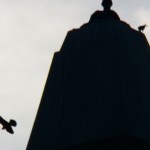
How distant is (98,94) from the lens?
8078 millimetres

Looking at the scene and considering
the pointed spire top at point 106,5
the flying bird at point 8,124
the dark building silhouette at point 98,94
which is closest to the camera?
the dark building silhouette at point 98,94

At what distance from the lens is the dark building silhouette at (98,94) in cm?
755

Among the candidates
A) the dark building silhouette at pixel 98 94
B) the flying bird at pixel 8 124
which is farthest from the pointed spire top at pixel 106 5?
the flying bird at pixel 8 124

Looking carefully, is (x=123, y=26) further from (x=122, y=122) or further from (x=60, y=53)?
(x=122, y=122)

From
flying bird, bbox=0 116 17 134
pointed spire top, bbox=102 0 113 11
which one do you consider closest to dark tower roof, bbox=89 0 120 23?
pointed spire top, bbox=102 0 113 11

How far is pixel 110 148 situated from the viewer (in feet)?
24.9

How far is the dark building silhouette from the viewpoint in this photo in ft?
24.8

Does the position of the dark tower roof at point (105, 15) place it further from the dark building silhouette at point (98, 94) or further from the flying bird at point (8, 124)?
the flying bird at point (8, 124)

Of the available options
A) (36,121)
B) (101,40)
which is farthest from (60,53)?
(36,121)

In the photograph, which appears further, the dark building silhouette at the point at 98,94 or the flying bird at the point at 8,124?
the flying bird at the point at 8,124

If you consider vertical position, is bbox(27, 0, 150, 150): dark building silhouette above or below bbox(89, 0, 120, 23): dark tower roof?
below

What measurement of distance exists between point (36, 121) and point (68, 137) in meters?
1.20

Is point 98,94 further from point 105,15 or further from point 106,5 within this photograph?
point 106,5

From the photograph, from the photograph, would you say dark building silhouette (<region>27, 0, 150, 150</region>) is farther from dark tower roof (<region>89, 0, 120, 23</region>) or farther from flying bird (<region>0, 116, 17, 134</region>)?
flying bird (<region>0, 116, 17, 134</region>)
